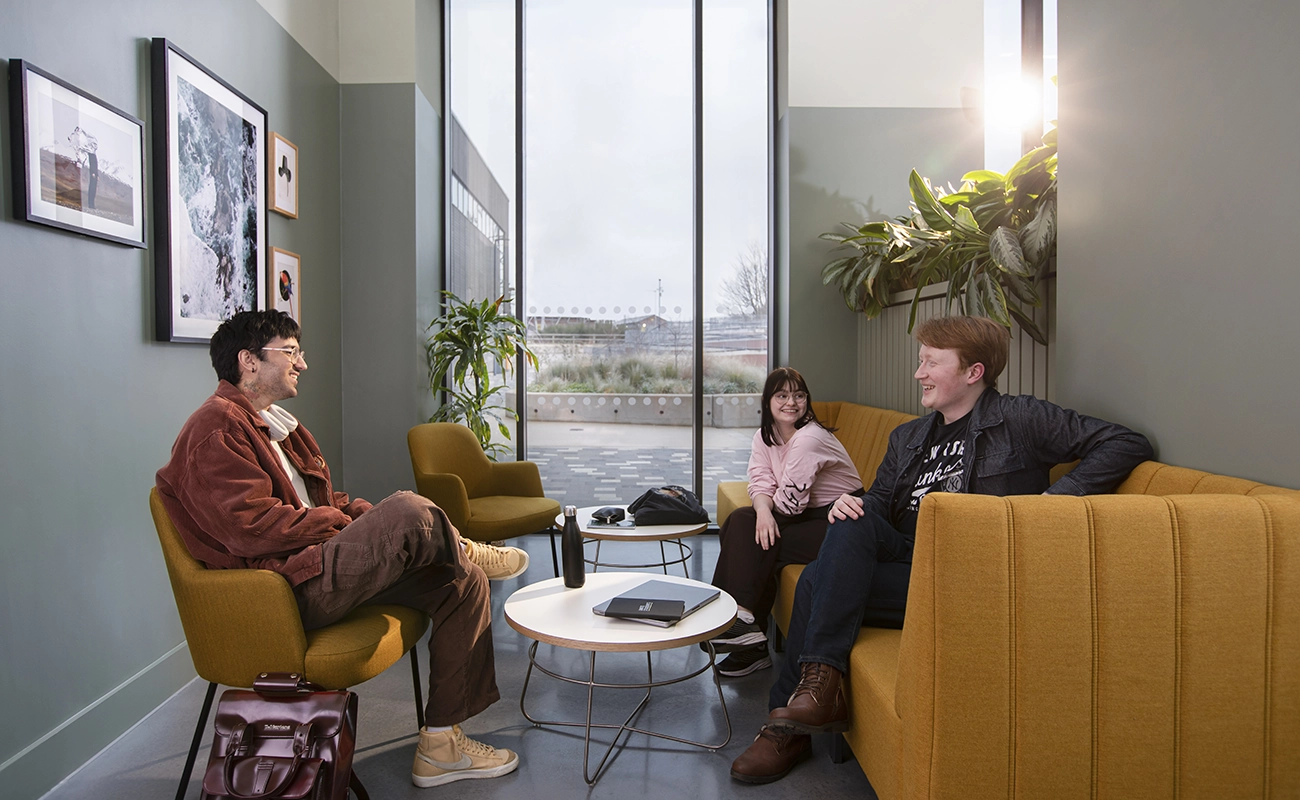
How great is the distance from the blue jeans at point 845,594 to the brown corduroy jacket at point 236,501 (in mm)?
1289

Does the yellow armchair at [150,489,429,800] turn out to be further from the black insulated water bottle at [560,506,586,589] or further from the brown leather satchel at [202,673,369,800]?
the black insulated water bottle at [560,506,586,589]

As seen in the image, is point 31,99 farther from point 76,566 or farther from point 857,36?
point 857,36

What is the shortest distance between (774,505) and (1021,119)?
302 cm

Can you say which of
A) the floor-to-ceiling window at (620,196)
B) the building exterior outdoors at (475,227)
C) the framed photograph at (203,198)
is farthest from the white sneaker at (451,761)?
the building exterior outdoors at (475,227)

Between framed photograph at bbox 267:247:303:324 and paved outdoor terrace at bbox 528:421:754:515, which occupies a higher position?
framed photograph at bbox 267:247:303:324

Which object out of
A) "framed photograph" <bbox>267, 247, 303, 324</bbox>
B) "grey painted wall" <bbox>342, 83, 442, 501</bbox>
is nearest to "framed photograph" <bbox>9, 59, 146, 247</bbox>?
"framed photograph" <bbox>267, 247, 303, 324</bbox>

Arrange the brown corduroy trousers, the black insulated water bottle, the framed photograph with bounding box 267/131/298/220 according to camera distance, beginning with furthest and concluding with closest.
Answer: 1. the framed photograph with bounding box 267/131/298/220
2. the black insulated water bottle
3. the brown corduroy trousers

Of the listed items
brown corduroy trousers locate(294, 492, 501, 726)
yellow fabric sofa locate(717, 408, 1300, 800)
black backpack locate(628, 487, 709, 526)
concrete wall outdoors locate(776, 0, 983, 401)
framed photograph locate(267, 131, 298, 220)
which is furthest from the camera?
concrete wall outdoors locate(776, 0, 983, 401)

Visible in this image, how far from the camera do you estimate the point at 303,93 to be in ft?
13.5

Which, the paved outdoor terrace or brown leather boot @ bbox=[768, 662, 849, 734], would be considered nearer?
brown leather boot @ bbox=[768, 662, 849, 734]

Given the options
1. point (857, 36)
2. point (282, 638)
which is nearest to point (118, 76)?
point (282, 638)

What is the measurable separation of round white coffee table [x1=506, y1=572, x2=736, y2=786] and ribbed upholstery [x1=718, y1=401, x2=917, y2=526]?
120 cm

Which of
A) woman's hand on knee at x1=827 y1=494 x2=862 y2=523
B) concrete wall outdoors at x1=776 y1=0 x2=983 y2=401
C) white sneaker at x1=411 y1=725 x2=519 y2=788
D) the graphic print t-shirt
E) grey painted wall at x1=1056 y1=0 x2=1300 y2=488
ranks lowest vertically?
white sneaker at x1=411 y1=725 x2=519 y2=788

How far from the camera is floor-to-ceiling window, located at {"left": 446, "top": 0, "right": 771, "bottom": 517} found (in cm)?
524
